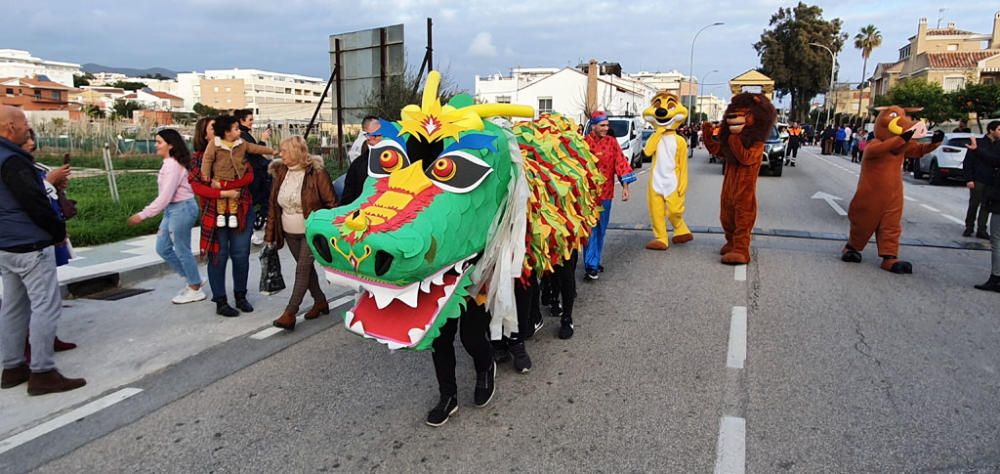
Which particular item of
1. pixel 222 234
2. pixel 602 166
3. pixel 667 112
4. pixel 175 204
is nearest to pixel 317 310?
pixel 222 234

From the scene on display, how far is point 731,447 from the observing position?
3346 millimetres

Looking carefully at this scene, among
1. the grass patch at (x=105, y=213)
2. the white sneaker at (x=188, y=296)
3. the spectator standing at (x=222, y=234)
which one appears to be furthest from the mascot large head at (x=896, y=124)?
the grass patch at (x=105, y=213)

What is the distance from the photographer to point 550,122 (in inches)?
201

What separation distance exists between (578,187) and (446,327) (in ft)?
5.56

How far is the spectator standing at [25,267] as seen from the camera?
3.79 m

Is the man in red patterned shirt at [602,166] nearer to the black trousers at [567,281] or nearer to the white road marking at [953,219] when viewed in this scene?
the black trousers at [567,281]

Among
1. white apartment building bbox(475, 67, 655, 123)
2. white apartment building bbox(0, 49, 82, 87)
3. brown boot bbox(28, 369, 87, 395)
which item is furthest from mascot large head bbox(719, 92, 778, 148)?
white apartment building bbox(0, 49, 82, 87)

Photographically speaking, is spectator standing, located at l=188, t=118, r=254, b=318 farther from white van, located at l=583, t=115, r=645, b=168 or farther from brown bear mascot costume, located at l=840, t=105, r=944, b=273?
white van, located at l=583, t=115, r=645, b=168

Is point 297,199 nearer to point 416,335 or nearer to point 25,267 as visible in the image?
point 25,267

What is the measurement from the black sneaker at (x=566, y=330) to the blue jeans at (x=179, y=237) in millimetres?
3626

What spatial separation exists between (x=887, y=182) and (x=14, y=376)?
8472 mm

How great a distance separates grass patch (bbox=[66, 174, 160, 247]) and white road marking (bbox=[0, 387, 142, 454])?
5.05m

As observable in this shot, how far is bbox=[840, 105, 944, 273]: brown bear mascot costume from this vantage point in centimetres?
683

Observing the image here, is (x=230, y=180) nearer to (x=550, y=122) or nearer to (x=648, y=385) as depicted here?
(x=550, y=122)
